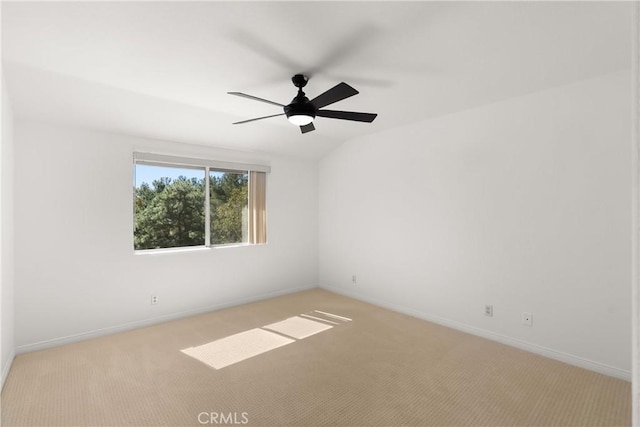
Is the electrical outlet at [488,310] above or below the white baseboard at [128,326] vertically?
above

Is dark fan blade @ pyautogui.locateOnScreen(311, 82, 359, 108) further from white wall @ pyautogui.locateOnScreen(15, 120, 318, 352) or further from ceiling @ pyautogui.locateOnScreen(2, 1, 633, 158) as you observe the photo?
white wall @ pyautogui.locateOnScreen(15, 120, 318, 352)

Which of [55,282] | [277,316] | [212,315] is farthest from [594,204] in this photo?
[55,282]

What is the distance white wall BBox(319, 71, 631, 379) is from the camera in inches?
103

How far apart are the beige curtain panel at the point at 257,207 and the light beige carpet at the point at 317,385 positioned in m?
1.71

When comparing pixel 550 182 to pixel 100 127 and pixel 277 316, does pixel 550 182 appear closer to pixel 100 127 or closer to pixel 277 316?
pixel 277 316

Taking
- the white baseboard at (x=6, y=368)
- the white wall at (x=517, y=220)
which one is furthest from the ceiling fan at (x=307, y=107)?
the white baseboard at (x=6, y=368)

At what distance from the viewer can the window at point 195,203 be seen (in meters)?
3.86

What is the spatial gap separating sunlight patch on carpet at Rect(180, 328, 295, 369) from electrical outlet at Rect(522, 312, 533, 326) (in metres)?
2.33

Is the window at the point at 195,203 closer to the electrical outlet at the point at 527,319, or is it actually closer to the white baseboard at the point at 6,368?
the white baseboard at the point at 6,368

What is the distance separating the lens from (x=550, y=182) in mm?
2930

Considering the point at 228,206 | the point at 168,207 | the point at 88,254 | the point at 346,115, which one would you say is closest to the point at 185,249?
the point at 168,207

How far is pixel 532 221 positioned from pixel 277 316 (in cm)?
304

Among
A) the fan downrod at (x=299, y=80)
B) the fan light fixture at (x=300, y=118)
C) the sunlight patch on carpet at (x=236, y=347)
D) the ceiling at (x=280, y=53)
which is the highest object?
the ceiling at (x=280, y=53)

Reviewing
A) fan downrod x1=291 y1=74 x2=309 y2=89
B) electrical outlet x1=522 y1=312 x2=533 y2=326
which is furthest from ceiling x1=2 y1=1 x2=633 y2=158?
electrical outlet x1=522 y1=312 x2=533 y2=326
